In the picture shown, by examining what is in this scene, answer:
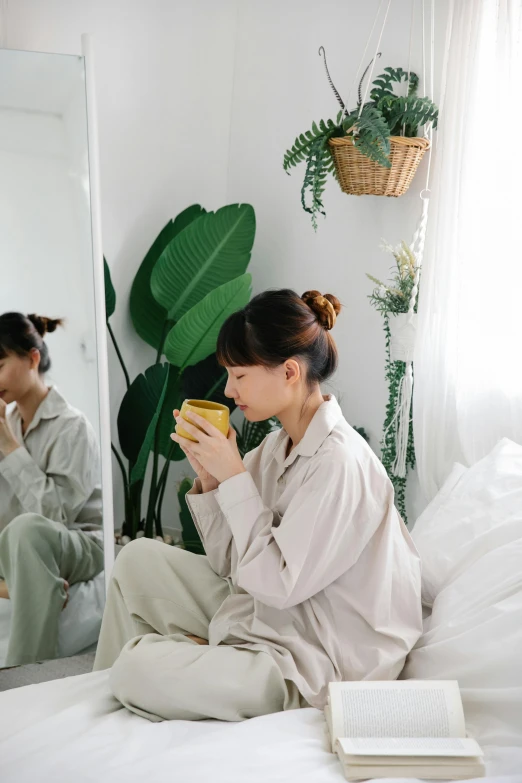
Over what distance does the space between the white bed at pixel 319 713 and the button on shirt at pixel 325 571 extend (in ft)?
0.30

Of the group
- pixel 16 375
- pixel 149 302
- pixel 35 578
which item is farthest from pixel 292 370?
pixel 149 302

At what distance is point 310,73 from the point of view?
10.0 feet

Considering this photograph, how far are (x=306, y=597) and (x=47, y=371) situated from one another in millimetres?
1225

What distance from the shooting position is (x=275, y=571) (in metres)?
1.54

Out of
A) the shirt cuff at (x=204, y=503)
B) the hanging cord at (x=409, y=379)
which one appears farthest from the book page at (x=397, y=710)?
the hanging cord at (x=409, y=379)

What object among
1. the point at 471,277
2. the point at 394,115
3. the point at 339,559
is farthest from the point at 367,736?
the point at 394,115

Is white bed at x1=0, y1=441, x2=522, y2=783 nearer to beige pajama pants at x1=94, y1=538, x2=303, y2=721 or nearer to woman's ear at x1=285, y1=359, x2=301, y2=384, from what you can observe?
beige pajama pants at x1=94, y1=538, x2=303, y2=721

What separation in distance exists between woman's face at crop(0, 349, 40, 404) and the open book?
1342 mm

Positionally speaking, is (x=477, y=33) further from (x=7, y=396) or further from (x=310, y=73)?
(x=7, y=396)

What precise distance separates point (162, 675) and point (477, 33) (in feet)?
5.72

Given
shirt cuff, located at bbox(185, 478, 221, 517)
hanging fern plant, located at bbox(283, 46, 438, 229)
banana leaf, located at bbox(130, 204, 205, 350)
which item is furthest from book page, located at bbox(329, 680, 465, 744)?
banana leaf, located at bbox(130, 204, 205, 350)

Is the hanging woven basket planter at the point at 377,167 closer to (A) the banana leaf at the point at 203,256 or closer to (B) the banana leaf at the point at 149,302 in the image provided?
(A) the banana leaf at the point at 203,256

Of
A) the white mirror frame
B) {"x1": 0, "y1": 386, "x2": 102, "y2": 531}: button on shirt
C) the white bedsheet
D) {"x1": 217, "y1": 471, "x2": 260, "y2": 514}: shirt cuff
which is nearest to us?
the white bedsheet

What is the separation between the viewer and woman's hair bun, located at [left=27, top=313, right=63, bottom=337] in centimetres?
246
